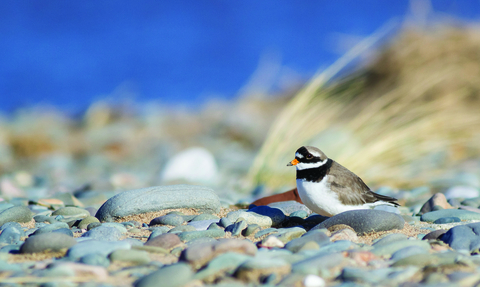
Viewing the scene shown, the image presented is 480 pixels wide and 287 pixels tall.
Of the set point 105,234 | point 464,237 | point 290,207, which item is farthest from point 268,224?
point 464,237

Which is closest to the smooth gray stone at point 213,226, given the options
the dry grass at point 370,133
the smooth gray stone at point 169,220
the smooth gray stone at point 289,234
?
the smooth gray stone at point 169,220

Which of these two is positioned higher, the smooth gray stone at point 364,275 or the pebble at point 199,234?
the pebble at point 199,234

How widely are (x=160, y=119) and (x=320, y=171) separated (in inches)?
502

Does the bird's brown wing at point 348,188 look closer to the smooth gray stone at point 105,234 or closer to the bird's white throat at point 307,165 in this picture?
the bird's white throat at point 307,165

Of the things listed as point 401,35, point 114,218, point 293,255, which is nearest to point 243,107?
point 401,35

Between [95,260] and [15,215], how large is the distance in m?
1.57

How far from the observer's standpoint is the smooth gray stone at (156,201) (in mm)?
3545

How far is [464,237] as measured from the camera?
2.78 meters

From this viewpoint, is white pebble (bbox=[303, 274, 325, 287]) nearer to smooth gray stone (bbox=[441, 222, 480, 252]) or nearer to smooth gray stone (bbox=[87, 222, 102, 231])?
smooth gray stone (bbox=[441, 222, 480, 252])

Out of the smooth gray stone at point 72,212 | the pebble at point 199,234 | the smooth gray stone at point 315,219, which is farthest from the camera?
the smooth gray stone at point 72,212

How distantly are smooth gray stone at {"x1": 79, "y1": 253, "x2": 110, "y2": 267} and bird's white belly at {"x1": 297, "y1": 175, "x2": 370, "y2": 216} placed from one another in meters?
1.59

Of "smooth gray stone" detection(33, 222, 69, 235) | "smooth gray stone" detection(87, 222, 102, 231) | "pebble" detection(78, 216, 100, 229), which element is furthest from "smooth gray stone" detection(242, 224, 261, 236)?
"smooth gray stone" detection(33, 222, 69, 235)

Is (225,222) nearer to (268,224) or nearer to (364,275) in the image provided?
(268,224)

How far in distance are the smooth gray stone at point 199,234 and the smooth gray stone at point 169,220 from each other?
17.3 inches
